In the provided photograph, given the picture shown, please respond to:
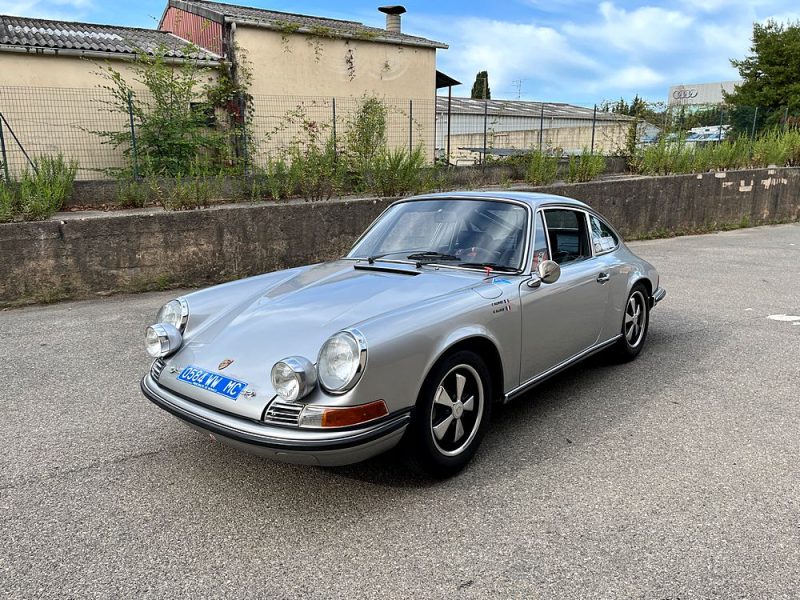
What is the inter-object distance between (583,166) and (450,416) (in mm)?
11088

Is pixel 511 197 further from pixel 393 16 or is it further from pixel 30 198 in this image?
pixel 393 16

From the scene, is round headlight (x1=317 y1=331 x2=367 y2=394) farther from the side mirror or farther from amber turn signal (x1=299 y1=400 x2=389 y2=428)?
the side mirror

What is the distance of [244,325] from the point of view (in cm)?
306

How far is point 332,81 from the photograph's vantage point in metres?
17.5

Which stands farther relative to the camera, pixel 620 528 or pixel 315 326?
pixel 315 326

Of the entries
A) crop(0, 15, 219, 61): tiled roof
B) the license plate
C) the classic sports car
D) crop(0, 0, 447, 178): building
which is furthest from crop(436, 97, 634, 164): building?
the license plate

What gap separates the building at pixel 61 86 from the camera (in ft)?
39.0

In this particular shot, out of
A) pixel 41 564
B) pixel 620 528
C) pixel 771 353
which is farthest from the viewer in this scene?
pixel 771 353

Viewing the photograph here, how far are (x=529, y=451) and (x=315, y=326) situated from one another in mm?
1402

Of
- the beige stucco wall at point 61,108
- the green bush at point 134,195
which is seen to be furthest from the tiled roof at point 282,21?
the green bush at point 134,195

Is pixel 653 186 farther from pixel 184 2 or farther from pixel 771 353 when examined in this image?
pixel 184 2

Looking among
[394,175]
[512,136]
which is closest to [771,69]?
[512,136]

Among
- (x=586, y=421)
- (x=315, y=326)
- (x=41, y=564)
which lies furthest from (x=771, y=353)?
(x=41, y=564)

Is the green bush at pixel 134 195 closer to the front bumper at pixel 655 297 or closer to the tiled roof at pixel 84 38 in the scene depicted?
Answer: the tiled roof at pixel 84 38
